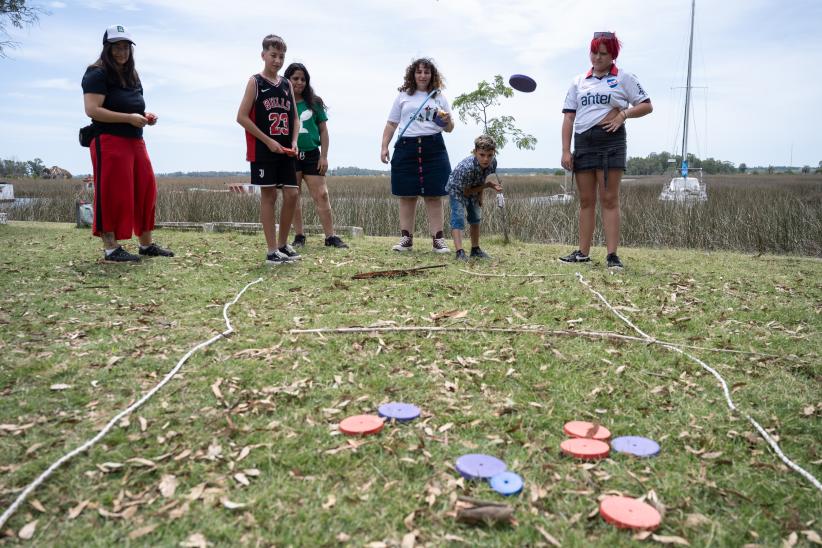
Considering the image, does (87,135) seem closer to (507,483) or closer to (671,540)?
(507,483)

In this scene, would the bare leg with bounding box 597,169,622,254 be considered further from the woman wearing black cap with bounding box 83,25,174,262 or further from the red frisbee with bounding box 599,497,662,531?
the woman wearing black cap with bounding box 83,25,174,262

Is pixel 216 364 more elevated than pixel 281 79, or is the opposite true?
pixel 281 79

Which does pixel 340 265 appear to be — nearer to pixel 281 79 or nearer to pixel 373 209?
pixel 281 79

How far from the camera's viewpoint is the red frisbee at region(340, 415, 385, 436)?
6.69 ft

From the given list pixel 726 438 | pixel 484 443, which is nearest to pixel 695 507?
pixel 726 438

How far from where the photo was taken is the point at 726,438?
6.81ft

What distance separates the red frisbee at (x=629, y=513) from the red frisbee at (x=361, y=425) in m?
0.77

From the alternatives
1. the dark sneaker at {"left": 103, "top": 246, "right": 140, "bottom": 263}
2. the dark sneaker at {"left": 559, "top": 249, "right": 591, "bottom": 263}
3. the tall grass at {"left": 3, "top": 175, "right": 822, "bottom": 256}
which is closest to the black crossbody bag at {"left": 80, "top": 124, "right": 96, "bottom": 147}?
the dark sneaker at {"left": 103, "top": 246, "right": 140, "bottom": 263}

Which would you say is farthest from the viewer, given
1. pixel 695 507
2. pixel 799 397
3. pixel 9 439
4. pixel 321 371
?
pixel 321 371

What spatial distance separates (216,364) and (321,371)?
0.45m

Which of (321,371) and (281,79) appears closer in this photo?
(321,371)

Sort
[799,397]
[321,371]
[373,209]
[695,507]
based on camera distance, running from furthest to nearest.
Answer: [373,209]
[321,371]
[799,397]
[695,507]

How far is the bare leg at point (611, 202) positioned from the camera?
4.76 m

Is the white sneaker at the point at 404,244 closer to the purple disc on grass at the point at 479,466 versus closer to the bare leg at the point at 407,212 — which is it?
the bare leg at the point at 407,212
